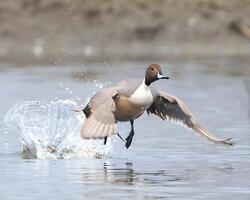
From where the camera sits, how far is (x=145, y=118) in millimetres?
17516

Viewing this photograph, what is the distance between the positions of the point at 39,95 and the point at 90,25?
52.5ft

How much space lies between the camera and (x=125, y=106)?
13.0m

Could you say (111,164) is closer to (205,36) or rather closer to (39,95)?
(39,95)

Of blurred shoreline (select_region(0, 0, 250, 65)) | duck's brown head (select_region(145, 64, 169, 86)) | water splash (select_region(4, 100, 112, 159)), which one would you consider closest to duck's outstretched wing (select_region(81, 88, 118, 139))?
duck's brown head (select_region(145, 64, 169, 86))

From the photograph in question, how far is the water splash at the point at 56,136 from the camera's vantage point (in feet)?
44.3

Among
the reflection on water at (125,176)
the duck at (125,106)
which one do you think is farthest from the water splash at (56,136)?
the reflection on water at (125,176)

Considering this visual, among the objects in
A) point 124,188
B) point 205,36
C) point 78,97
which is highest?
point 205,36

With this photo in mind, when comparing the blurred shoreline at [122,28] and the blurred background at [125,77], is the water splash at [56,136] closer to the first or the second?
the blurred background at [125,77]

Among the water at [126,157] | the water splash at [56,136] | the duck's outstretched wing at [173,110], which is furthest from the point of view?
the duck's outstretched wing at [173,110]

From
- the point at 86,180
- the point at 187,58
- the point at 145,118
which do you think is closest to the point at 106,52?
the point at 187,58

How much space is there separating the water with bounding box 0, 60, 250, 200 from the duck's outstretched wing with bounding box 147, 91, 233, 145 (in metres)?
0.33

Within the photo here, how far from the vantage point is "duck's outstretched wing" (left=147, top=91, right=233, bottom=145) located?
13.6 m

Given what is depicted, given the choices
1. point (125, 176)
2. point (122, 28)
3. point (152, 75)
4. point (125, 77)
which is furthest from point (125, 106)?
point (122, 28)

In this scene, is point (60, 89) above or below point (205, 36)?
below
